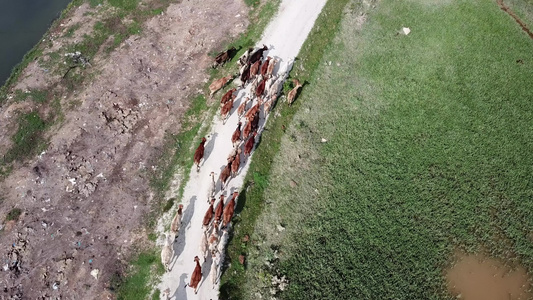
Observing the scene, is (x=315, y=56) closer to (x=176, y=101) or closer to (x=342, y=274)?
(x=176, y=101)

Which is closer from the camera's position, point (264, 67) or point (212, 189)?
point (212, 189)

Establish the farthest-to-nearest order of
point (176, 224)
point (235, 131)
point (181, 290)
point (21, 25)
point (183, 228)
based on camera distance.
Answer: point (21, 25) < point (235, 131) < point (183, 228) < point (176, 224) < point (181, 290)

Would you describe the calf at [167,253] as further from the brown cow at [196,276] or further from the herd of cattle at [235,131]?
the brown cow at [196,276]

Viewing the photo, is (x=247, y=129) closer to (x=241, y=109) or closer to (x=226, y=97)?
(x=241, y=109)

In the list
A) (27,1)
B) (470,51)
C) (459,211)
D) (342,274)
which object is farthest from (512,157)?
(27,1)

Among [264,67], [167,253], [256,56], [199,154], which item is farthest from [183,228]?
[256,56]

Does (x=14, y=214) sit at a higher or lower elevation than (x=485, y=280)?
higher

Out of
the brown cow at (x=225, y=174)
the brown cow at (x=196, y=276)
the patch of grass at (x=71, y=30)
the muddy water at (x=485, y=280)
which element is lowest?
the muddy water at (x=485, y=280)

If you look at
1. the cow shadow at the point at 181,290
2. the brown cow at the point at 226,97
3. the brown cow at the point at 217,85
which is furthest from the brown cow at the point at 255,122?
the cow shadow at the point at 181,290
